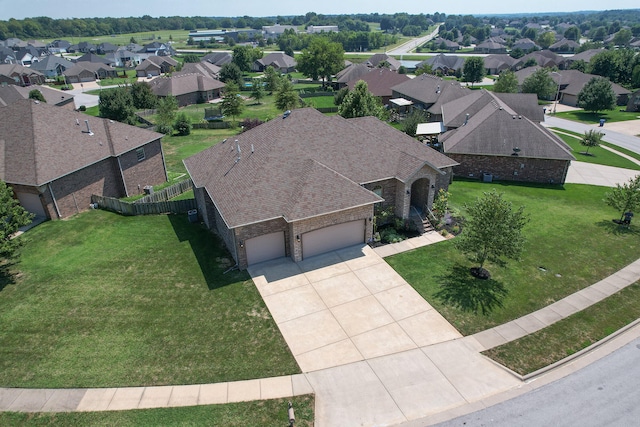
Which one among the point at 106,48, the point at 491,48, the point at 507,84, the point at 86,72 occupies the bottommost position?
the point at 507,84

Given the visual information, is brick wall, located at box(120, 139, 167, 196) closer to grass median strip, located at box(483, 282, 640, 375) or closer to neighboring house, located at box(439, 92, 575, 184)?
neighboring house, located at box(439, 92, 575, 184)

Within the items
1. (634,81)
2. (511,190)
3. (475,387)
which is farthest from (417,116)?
(634,81)

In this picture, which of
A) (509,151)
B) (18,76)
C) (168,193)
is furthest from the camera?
(18,76)

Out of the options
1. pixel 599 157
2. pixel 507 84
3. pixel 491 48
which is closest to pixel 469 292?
pixel 599 157

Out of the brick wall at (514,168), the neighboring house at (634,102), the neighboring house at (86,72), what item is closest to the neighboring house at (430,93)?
the brick wall at (514,168)

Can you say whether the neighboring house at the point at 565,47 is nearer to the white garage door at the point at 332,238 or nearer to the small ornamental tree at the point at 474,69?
the small ornamental tree at the point at 474,69

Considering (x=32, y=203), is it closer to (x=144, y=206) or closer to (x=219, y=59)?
(x=144, y=206)
